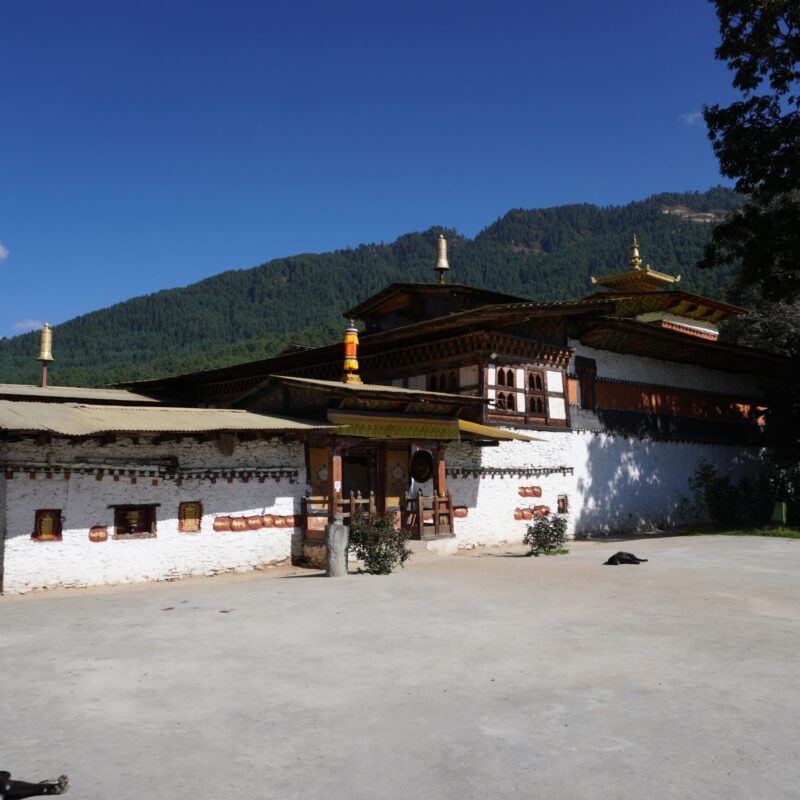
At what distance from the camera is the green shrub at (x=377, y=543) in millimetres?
14328

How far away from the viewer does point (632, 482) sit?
25.9 metres

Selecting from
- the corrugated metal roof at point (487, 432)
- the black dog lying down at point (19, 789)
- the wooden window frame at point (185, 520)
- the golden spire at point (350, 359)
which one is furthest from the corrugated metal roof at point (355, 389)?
the black dog lying down at point (19, 789)

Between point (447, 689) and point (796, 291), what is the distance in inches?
857

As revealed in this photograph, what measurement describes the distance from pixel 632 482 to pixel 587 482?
2456mm

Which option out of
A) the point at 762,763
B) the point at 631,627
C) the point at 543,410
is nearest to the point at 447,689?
the point at 762,763

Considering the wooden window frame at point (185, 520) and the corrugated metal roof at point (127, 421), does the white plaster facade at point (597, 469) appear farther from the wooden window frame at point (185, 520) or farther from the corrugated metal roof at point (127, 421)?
the wooden window frame at point (185, 520)

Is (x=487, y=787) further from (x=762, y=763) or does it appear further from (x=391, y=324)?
(x=391, y=324)

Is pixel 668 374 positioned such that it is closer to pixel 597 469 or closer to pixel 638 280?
pixel 597 469

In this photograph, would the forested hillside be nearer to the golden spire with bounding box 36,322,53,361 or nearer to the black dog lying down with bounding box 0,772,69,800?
the golden spire with bounding box 36,322,53,361

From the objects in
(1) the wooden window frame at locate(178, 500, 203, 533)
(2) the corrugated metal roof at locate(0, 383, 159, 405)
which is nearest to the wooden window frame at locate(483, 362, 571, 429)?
(1) the wooden window frame at locate(178, 500, 203, 533)

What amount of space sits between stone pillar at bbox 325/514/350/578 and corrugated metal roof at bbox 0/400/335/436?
8.51 feet

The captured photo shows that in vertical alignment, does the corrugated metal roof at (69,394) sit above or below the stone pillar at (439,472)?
above

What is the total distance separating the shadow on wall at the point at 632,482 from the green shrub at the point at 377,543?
10568mm

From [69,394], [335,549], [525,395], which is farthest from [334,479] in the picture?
[69,394]
